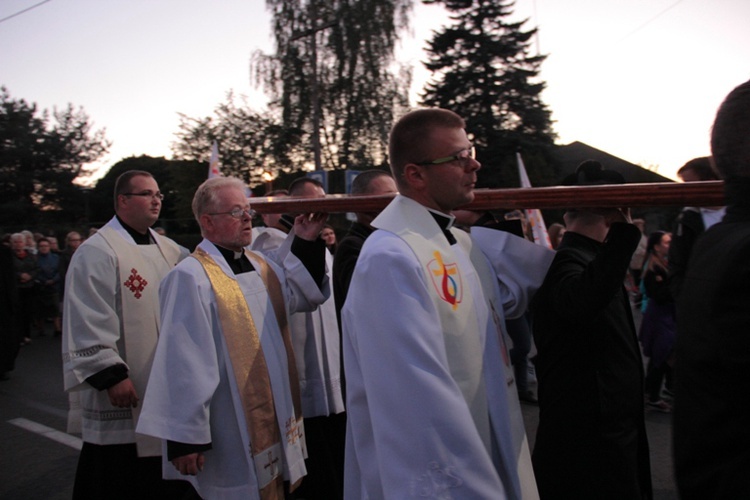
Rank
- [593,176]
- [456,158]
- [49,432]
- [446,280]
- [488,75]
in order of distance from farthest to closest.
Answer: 1. [488,75]
2. [49,432]
3. [593,176]
4. [456,158]
5. [446,280]

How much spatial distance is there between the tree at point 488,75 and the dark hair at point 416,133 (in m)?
32.5

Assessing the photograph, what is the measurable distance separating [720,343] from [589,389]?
1.02 metres

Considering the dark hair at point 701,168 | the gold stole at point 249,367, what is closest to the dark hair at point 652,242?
the dark hair at point 701,168

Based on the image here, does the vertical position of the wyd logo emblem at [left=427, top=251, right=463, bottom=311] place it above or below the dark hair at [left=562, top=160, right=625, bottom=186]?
below

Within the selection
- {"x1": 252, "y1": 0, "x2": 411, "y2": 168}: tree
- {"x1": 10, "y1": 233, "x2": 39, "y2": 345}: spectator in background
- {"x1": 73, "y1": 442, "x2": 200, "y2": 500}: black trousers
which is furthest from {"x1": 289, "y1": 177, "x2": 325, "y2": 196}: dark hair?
{"x1": 252, "y1": 0, "x2": 411, "y2": 168}: tree

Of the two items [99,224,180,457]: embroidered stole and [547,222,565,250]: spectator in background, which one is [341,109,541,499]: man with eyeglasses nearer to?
[99,224,180,457]: embroidered stole

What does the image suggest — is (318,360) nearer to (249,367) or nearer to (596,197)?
(249,367)

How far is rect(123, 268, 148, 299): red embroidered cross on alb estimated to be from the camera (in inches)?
150

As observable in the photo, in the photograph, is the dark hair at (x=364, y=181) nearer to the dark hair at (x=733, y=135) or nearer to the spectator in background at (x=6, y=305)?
the dark hair at (x=733, y=135)

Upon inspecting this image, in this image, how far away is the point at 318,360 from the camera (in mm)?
4215

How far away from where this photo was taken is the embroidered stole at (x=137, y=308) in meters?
3.74

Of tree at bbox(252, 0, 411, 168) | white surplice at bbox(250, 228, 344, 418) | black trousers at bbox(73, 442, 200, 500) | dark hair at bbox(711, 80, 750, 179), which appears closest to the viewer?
dark hair at bbox(711, 80, 750, 179)

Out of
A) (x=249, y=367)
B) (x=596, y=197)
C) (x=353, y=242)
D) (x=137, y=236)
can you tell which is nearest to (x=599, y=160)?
(x=353, y=242)

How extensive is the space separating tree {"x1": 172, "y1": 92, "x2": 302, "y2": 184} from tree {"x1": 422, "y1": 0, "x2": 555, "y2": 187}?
9.98 metres
